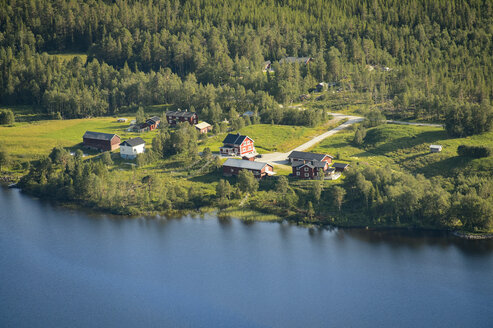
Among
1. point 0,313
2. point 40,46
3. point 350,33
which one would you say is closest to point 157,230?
point 0,313

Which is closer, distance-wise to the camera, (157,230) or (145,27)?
(157,230)

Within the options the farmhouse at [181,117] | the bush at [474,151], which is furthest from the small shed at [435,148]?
the farmhouse at [181,117]

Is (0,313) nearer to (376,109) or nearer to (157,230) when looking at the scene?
(157,230)

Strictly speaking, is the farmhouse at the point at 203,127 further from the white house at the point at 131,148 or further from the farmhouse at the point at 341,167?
the farmhouse at the point at 341,167

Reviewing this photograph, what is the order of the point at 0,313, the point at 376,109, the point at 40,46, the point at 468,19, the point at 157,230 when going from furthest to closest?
the point at 40,46 < the point at 468,19 < the point at 376,109 < the point at 157,230 < the point at 0,313

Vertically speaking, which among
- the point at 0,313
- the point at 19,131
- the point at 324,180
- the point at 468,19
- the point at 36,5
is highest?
the point at 36,5

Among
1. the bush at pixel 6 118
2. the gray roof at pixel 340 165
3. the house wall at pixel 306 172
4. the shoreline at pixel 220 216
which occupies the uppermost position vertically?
the bush at pixel 6 118

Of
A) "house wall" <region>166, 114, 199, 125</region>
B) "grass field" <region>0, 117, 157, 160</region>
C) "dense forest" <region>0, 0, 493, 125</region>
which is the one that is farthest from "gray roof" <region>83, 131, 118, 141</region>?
"dense forest" <region>0, 0, 493, 125</region>

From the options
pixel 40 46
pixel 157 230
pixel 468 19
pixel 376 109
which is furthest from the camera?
pixel 40 46
